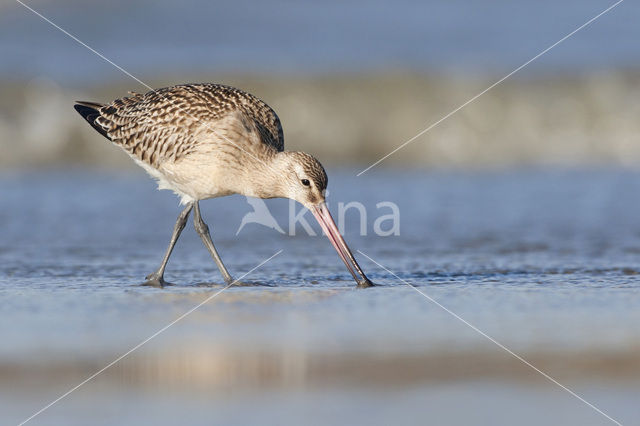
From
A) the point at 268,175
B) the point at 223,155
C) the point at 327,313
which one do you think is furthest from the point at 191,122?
the point at 327,313

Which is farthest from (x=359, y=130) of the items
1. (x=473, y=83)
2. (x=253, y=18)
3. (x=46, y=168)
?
(x=253, y=18)

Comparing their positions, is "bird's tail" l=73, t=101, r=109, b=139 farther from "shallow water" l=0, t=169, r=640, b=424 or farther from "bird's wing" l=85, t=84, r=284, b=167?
"shallow water" l=0, t=169, r=640, b=424

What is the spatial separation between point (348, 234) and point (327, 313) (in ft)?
9.40

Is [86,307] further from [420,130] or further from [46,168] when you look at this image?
[420,130]

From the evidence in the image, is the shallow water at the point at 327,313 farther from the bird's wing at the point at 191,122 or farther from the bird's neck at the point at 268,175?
the bird's wing at the point at 191,122

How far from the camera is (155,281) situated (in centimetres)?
666

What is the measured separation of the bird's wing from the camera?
6.89 metres

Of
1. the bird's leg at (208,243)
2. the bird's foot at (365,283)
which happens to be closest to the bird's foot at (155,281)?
the bird's leg at (208,243)

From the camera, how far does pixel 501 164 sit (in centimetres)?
1288

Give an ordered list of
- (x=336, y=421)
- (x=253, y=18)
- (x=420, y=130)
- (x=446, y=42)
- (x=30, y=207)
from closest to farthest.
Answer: (x=336, y=421) < (x=30, y=207) < (x=420, y=130) < (x=446, y=42) < (x=253, y=18)

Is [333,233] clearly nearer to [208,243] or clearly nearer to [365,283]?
[365,283]

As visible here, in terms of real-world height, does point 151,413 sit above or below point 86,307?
below

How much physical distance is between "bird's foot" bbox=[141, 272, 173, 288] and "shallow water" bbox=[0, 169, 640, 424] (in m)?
0.11

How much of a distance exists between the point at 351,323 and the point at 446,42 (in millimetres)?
13403
